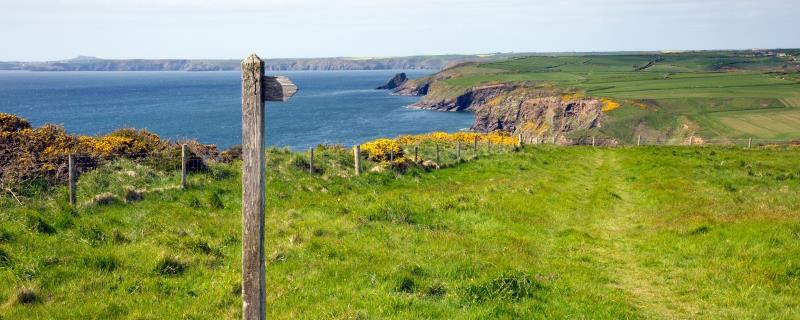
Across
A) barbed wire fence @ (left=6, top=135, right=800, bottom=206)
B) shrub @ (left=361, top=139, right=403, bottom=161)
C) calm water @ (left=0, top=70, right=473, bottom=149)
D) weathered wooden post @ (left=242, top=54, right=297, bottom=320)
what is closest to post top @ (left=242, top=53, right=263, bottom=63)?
weathered wooden post @ (left=242, top=54, right=297, bottom=320)

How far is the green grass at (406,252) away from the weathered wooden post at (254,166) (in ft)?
8.51

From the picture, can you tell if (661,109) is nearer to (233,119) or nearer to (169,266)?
(233,119)

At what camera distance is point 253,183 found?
7.00 meters

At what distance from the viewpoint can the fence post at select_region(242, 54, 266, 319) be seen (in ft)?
22.5

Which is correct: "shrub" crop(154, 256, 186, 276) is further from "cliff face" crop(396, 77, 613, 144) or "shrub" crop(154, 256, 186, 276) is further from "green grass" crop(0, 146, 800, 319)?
"cliff face" crop(396, 77, 613, 144)

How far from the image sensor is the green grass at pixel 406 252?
410 inches

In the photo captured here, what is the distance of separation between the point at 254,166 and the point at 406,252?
7853 mm

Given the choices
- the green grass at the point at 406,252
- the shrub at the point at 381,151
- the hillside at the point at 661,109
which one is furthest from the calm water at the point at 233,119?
the green grass at the point at 406,252

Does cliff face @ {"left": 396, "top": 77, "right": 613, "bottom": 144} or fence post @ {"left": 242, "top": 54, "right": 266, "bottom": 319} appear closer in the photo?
fence post @ {"left": 242, "top": 54, "right": 266, "bottom": 319}

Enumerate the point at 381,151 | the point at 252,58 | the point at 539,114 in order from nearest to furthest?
the point at 252,58 → the point at 381,151 → the point at 539,114

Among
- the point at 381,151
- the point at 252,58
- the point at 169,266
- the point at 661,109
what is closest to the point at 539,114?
the point at 661,109

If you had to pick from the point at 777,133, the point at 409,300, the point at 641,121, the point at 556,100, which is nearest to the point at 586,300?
the point at 409,300

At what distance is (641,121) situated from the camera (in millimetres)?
110250

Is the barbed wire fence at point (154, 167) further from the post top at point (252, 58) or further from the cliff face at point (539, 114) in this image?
the cliff face at point (539, 114)
